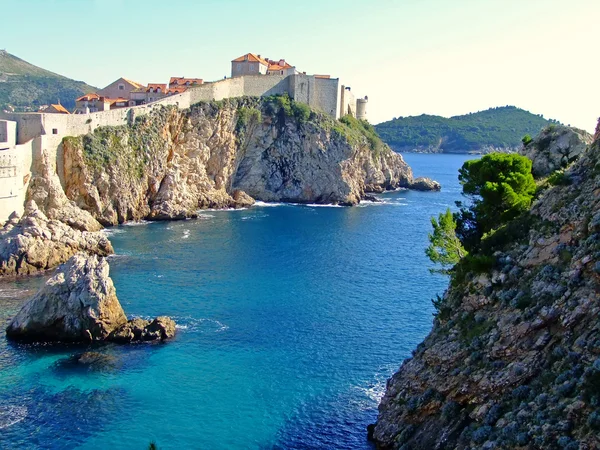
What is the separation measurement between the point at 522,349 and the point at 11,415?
1931cm

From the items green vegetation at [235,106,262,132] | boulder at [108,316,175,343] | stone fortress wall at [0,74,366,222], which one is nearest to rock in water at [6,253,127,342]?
boulder at [108,316,175,343]

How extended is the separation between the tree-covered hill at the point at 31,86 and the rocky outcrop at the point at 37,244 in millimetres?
98180

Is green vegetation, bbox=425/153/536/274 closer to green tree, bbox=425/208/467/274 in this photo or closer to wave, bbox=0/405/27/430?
green tree, bbox=425/208/467/274

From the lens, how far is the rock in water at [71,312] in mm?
32688

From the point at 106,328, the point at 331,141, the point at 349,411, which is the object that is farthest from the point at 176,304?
the point at 331,141

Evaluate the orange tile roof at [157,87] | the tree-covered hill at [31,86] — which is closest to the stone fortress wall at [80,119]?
the orange tile roof at [157,87]

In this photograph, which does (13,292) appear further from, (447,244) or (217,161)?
(217,161)

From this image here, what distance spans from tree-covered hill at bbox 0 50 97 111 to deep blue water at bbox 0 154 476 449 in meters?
106

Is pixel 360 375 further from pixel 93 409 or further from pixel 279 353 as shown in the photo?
pixel 93 409

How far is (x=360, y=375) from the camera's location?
29.8 metres

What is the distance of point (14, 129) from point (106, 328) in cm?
3196

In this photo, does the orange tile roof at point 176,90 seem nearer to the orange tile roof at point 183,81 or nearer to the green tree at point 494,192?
the orange tile roof at point 183,81

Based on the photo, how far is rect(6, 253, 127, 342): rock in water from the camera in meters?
32.7

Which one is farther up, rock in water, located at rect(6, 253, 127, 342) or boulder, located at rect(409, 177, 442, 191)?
boulder, located at rect(409, 177, 442, 191)
